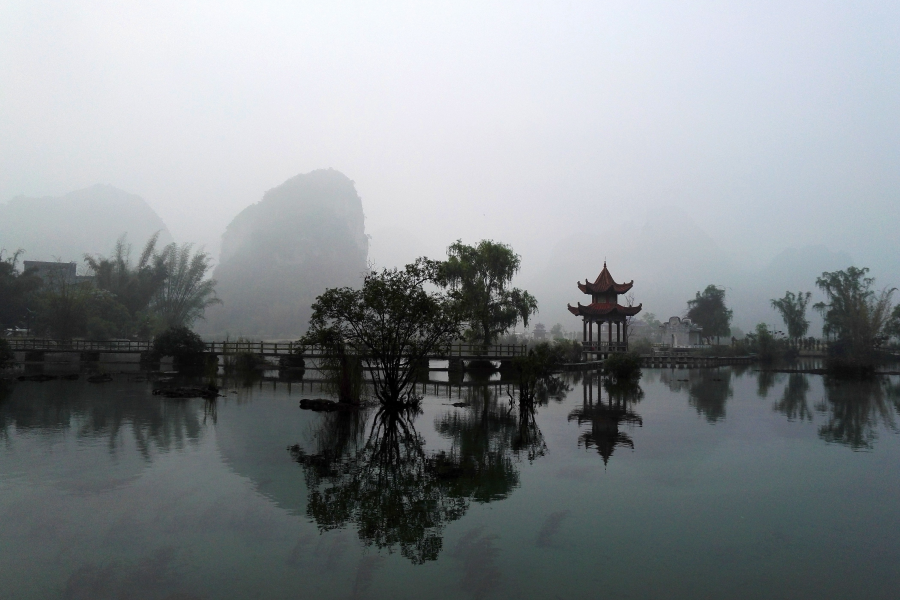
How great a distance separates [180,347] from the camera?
36.8m

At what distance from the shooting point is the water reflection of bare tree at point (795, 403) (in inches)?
802

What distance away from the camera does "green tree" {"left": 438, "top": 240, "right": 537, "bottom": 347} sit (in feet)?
128

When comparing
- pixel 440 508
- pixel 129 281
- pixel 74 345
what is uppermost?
pixel 129 281

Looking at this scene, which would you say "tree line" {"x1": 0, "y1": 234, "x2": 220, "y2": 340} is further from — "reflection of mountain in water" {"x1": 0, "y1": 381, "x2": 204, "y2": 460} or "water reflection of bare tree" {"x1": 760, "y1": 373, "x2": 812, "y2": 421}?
"water reflection of bare tree" {"x1": 760, "y1": 373, "x2": 812, "y2": 421}

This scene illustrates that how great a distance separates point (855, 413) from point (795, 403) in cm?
332

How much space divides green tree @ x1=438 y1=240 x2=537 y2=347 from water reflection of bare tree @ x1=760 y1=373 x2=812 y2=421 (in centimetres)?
1642

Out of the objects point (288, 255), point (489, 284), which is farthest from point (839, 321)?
point (288, 255)

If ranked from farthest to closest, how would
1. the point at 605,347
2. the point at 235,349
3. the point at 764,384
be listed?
the point at 605,347, the point at 235,349, the point at 764,384

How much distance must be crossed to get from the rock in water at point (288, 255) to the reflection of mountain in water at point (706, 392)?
360 ft

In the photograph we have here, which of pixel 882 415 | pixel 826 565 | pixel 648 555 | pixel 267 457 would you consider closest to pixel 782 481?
pixel 826 565

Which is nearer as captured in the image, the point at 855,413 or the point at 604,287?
the point at 855,413

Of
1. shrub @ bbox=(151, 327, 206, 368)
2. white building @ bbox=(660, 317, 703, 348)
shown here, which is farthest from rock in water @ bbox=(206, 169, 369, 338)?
→ shrub @ bbox=(151, 327, 206, 368)

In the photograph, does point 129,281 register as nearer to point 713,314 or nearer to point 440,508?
point 440,508

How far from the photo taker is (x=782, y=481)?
36.5ft
